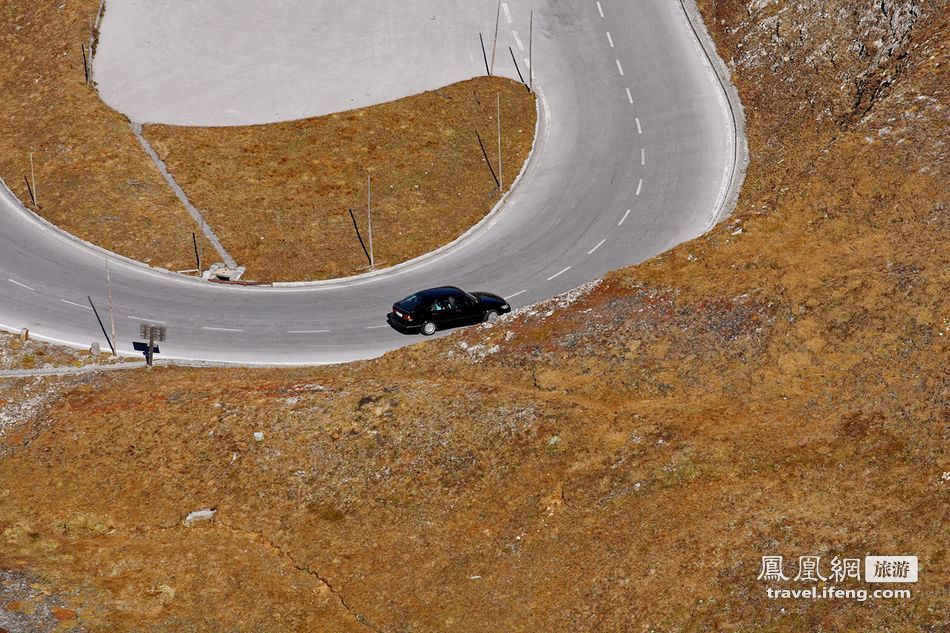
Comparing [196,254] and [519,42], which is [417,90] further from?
[196,254]

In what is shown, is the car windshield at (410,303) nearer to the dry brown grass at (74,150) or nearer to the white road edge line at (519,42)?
the dry brown grass at (74,150)

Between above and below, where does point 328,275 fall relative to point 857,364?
above

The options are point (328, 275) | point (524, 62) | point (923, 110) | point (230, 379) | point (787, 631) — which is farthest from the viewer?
point (524, 62)

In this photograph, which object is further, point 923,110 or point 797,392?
point 923,110

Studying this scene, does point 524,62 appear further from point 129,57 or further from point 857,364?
point 857,364

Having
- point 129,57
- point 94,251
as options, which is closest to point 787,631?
point 94,251

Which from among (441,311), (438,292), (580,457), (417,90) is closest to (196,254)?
(438,292)
